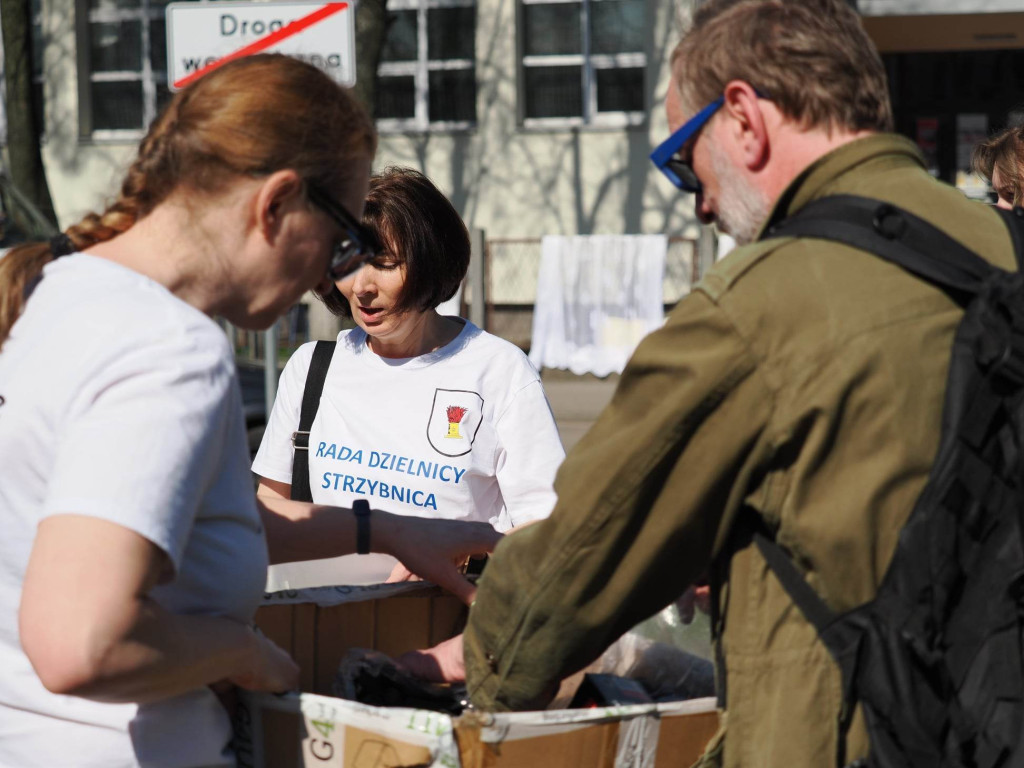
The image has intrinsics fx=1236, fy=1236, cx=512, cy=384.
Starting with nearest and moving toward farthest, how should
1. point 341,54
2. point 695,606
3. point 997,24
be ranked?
point 695,606 → point 341,54 → point 997,24

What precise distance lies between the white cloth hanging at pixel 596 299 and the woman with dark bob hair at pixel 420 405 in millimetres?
9933

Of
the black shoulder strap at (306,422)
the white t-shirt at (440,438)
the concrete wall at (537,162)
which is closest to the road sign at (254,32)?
the black shoulder strap at (306,422)

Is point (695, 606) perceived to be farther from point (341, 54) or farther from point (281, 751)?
point (341, 54)

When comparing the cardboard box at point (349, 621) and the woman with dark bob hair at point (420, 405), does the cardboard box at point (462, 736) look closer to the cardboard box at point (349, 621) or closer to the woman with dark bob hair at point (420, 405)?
the cardboard box at point (349, 621)

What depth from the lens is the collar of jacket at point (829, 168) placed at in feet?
5.26

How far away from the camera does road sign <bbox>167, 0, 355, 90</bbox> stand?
17.3ft

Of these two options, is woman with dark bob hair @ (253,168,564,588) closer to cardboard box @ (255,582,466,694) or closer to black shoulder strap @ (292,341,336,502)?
black shoulder strap @ (292,341,336,502)

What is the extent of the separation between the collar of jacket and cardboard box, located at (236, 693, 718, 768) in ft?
2.19

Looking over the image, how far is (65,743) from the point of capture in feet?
5.00

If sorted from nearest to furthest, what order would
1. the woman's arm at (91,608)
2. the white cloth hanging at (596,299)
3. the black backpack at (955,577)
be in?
the woman's arm at (91,608), the black backpack at (955,577), the white cloth hanging at (596,299)

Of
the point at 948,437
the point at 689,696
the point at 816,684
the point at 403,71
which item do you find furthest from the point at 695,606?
the point at 403,71

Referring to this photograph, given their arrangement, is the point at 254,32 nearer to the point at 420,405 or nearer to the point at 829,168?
the point at 420,405

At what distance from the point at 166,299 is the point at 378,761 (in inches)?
25.0

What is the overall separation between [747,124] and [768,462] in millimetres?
483
